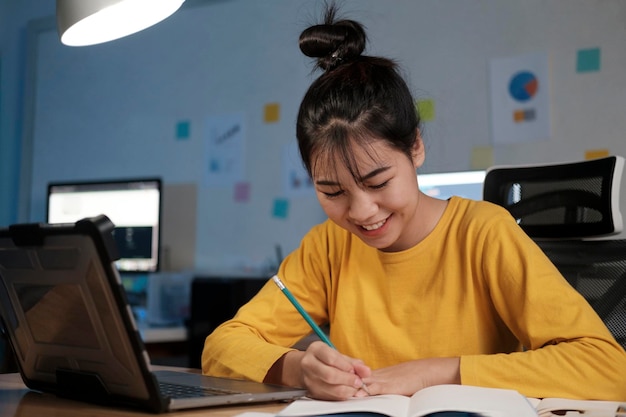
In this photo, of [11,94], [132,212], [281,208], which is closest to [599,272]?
[281,208]

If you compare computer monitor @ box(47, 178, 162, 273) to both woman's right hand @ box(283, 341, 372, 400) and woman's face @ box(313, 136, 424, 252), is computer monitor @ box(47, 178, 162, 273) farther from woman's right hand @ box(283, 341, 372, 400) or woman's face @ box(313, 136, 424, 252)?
woman's right hand @ box(283, 341, 372, 400)

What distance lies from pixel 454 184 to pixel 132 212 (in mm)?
1415

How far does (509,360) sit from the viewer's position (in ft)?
2.78

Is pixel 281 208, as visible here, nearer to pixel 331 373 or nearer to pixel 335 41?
pixel 335 41

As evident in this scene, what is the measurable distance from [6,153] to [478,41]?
242cm

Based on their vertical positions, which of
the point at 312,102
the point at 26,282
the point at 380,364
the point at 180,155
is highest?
the point at 180,155

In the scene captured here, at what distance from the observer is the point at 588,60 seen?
92.7 inches

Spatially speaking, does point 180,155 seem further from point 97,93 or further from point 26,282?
point 26,282

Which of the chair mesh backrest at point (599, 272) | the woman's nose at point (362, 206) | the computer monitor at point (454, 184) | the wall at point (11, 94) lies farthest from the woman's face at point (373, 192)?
the wall at point (11, 94)

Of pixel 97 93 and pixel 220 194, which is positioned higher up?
pixel 97 93

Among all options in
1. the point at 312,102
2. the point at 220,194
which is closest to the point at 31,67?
the point at 220,194

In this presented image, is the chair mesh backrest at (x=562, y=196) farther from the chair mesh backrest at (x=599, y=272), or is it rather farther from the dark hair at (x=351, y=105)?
the dark hair at (x=351, y=105)

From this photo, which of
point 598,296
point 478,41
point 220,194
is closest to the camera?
point 598,296

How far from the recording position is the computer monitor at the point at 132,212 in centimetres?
292
